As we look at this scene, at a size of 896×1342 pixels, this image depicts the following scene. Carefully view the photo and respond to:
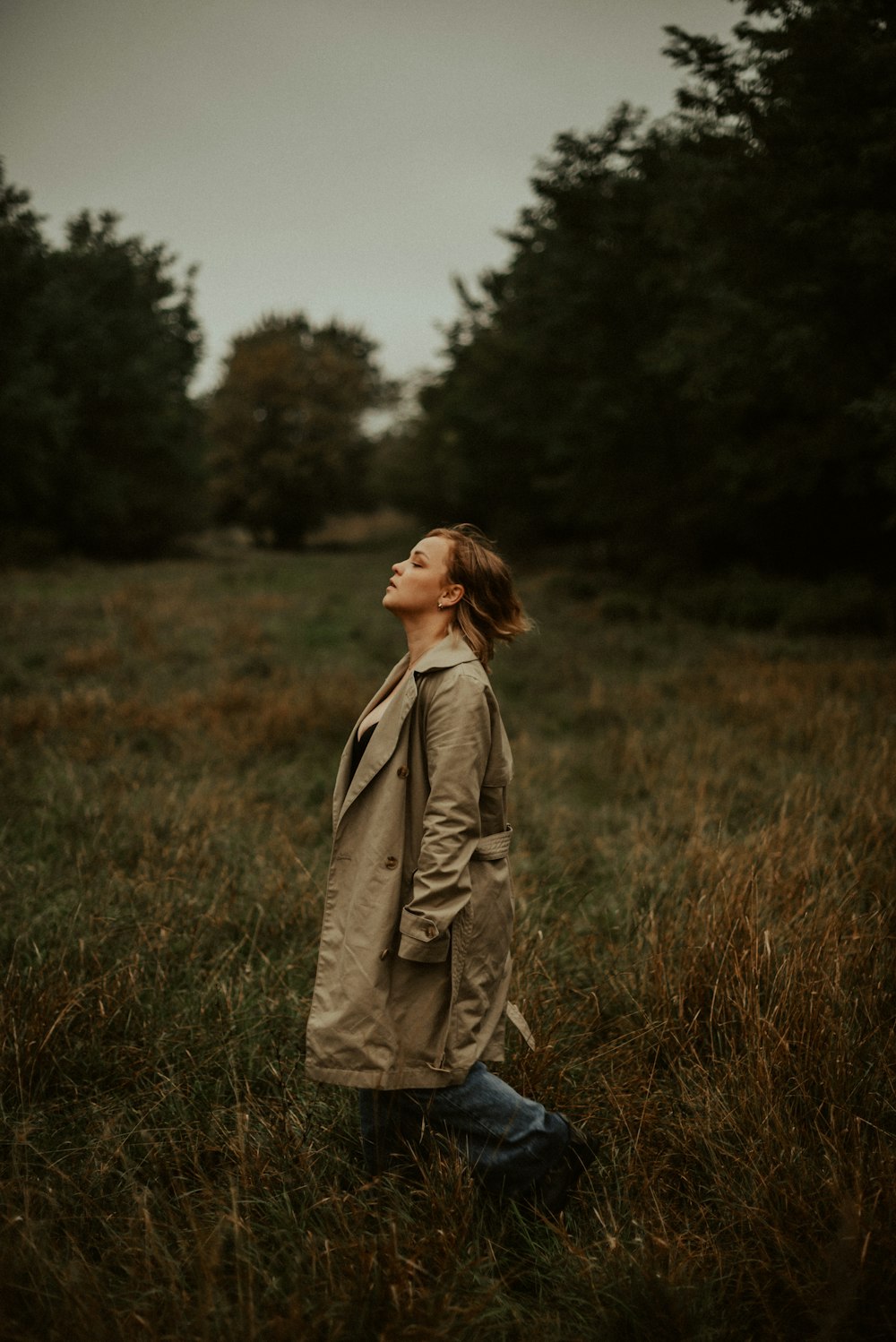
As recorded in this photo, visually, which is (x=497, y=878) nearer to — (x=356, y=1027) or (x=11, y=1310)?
(x=356, y=1027)

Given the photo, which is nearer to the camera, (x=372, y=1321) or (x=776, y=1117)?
(x=372, y=1321)

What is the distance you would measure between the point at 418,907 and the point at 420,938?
0.24ft

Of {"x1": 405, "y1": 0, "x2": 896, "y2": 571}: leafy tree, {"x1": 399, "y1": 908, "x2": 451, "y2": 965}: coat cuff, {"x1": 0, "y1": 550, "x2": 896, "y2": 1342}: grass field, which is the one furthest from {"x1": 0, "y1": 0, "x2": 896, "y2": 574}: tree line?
{"x1": 399, "y1": 908, "x2": 451, "y2": 965}: coat cuff

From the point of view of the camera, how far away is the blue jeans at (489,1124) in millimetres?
2254

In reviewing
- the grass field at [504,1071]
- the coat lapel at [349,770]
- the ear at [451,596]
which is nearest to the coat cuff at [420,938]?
the coat lapel at [349,770]

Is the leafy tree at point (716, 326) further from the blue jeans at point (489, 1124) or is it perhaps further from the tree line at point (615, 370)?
the blue jeans at point (489, 1124)

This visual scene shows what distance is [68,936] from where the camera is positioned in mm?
3588

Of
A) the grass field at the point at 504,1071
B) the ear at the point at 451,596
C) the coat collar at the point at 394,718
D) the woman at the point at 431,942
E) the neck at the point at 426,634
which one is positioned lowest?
the grass field at the point at 504,1071

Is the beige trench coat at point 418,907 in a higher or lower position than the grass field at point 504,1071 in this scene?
higher

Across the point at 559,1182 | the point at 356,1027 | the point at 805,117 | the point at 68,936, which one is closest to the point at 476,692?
the point at 356,1027

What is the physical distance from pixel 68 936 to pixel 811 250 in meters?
8.64

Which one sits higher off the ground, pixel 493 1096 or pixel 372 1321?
pixel 493 1096

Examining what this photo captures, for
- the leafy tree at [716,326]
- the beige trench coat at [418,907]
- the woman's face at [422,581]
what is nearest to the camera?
the beige trench coat at [418,907]

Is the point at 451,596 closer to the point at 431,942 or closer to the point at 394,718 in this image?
the point at 394,718
